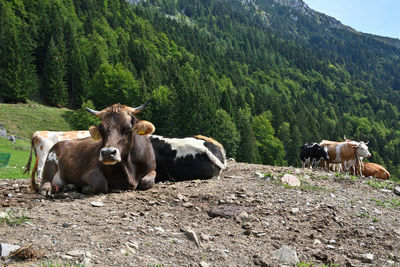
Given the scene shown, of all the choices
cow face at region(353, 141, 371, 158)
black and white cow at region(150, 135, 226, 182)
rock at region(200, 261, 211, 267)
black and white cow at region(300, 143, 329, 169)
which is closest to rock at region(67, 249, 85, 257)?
rock at region(200, 261, 211, 267)

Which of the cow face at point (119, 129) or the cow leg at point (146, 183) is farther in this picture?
the cow leg at point (146, 183)

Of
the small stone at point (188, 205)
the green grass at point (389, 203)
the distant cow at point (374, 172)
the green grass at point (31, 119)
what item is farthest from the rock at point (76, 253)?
the green grass at point (31, 119)

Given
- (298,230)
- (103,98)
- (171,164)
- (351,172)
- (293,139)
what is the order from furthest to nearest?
(293,139) < (103,98) < (351,172) < (171,164) < (298,230)

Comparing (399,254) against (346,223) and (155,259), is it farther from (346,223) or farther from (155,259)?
(155,259)

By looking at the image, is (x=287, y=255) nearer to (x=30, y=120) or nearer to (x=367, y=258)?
(x=367, y=258)

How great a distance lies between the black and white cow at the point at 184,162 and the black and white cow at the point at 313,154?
10029mm

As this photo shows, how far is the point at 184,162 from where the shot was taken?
31.4ft

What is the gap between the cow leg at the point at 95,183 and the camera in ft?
22.6

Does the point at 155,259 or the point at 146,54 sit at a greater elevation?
the point at 146,54

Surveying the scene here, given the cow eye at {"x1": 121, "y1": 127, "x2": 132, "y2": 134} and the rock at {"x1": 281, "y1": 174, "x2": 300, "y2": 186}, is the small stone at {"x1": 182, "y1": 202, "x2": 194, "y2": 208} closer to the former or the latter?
the cow eye at {"x1": 121, "y1": 127, "x2": 132, "y2": 134}

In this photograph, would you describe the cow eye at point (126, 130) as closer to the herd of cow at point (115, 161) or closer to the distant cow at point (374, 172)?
the herd of cow at point (115, 161)

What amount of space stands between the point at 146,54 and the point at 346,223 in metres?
115

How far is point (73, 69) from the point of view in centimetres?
8419

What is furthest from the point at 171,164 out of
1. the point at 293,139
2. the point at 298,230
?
the point at 293,139
